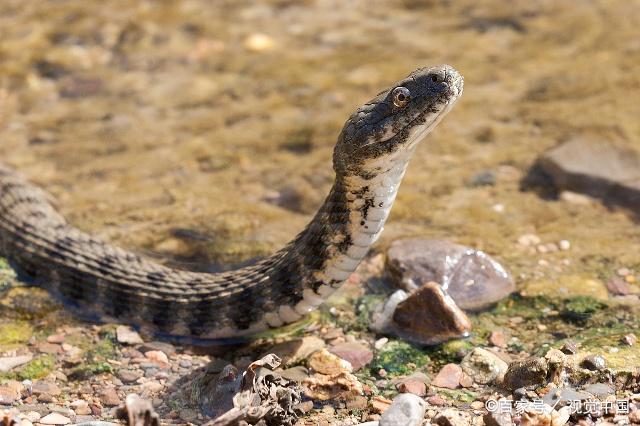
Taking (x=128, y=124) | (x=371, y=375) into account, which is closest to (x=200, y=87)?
(x=128, y=124)

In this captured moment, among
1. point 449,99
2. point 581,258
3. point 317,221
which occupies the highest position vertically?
point 449,99

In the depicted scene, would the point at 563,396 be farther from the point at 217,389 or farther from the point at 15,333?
the point at 15,333

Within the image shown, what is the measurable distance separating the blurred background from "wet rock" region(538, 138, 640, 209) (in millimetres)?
110

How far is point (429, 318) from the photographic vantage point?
17.7ft

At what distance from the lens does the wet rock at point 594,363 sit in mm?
4750

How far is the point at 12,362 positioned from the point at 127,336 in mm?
715

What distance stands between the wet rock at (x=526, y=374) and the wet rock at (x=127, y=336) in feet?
7.48

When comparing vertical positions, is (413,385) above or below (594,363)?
below

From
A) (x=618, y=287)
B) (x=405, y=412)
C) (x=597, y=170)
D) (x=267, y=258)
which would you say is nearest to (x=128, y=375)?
(x=267, y=258)

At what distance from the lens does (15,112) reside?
870 cm

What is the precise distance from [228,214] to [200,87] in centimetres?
253

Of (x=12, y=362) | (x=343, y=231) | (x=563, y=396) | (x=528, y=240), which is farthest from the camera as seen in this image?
(x=528, y=240)

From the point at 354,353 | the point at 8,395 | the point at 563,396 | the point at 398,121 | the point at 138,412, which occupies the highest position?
the point at 398,121

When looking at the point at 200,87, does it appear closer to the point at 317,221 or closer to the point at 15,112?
the point at 15,112
